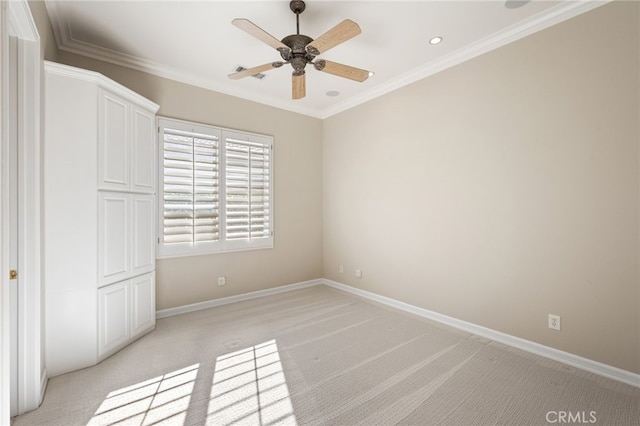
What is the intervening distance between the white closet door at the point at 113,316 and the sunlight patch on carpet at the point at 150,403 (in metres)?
0.59

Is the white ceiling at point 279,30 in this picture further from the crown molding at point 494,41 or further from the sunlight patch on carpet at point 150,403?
the sunlight patch on carpet at point 150,403

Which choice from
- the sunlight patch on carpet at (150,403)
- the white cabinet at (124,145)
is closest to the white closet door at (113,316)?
the sunlight patch on carpet at (150,403)

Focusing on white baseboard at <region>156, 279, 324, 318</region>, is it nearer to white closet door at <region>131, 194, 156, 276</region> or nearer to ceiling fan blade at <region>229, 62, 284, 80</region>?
white closet door at <region>131, 194, 156, 276</region>

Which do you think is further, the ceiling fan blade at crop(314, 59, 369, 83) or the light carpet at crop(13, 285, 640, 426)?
the ceiling fan blade at crop(314, 59, 369, 83)

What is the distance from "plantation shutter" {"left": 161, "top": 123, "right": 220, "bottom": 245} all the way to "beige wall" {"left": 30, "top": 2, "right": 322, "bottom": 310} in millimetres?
257

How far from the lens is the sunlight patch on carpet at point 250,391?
1.87 m

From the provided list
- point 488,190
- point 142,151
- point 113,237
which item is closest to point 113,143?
point 142,151

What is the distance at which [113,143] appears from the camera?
8.59 ft

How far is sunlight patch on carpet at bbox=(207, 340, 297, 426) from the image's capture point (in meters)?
1.87

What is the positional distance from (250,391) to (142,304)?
5.26ft

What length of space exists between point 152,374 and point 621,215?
12.6ft

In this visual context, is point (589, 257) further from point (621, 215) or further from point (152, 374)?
point (152, 374)

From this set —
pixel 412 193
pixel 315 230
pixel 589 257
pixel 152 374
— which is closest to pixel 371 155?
pixel 412 193

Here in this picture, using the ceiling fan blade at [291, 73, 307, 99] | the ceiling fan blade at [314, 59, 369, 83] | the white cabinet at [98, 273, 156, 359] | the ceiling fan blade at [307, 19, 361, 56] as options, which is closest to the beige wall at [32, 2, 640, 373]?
the white cabinet at [98, 273, 156, 359]
